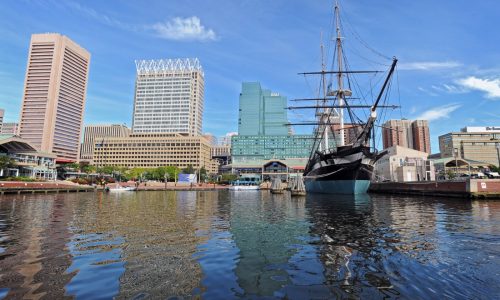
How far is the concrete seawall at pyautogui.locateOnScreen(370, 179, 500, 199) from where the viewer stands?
44062 mm

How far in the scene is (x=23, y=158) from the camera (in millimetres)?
92188

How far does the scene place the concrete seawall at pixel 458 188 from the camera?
1735 inches

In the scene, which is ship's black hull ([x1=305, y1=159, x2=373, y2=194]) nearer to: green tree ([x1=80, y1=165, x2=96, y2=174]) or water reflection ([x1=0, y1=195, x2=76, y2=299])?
water reflection ([x1=0, y1=195, x2=76, y2=299])

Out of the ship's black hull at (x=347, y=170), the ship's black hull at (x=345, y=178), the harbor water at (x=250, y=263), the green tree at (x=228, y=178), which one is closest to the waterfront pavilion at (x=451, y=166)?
the ship's black hull at (x=345, y=178)

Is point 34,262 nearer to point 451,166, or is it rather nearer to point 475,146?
point 451,166

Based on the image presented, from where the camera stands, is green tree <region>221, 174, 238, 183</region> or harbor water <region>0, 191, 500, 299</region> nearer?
harbor water <region>0, 191, 500, 299</region>

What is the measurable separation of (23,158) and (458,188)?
11676cm

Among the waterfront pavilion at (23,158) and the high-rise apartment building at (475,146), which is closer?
the waterfront pavilion at (23,158)

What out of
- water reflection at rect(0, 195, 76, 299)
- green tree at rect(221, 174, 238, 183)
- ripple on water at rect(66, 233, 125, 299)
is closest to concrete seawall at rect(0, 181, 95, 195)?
water reflection at rect(0, 195, 76, 299)

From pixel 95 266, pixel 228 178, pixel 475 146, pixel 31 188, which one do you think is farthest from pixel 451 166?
pixel 31 188

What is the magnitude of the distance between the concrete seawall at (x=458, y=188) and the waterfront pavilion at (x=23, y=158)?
100837mm

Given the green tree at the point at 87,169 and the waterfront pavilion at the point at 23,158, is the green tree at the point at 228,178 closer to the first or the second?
the green tree at the point at 87,169

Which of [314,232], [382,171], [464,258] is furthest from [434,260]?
[382,171]

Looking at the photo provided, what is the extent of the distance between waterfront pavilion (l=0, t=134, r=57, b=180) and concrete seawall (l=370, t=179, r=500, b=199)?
331 feet
